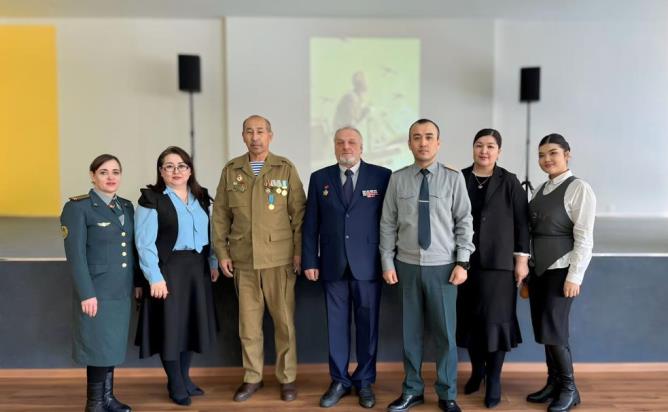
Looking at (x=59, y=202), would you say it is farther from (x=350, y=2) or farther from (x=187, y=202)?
(x=187, y=202)

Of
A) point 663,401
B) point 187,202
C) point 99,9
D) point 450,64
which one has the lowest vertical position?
point 663,401

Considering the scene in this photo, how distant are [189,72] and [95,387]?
4745 millimetres

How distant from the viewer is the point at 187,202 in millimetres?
2350

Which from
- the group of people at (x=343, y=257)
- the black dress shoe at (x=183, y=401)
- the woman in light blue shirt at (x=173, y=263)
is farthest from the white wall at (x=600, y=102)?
the black dress shoe at (x=183, y=401)

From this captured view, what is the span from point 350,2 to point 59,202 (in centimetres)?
480

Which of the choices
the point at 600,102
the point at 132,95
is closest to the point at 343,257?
the point at 132,95

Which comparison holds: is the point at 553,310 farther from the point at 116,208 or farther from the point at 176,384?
the point at 116,208

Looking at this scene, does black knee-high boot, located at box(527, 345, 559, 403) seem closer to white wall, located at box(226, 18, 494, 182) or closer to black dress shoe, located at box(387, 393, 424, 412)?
black dress shoe, located at box(387, 393, 424, 412)

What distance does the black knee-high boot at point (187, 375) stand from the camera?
2.48 meters

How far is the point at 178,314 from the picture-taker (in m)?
2.32

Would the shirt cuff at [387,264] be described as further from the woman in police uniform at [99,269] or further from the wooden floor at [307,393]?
the woman in police uniform at [99,269]

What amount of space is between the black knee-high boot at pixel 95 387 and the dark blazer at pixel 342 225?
1.07 meters

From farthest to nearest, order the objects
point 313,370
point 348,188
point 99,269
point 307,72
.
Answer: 1. point 307,72
2. point 313,370
3. point 348,188
4. point 99,269

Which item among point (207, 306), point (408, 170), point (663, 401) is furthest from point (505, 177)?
point (207, 306)
